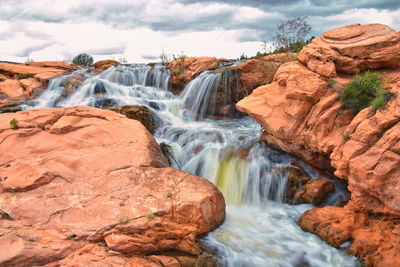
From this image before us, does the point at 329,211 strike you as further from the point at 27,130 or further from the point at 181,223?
the point at 27,130

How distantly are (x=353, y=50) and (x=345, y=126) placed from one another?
2.28 metres

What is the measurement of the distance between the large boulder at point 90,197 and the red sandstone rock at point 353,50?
5.02 metres

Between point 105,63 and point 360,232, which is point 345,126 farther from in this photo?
point 105,63

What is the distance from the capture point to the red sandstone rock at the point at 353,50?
729 cm

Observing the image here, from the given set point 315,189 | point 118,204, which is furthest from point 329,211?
point 118,204

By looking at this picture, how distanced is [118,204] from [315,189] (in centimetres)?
525

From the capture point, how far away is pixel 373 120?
5949 mm

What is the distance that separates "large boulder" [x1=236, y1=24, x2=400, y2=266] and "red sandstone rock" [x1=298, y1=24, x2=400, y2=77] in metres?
0.02

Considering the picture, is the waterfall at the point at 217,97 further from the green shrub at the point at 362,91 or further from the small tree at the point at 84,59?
the small tree at the point at 84,59

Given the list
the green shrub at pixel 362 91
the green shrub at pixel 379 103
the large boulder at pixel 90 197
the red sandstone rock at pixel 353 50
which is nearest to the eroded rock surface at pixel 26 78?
the large boulder at pixel 90 197

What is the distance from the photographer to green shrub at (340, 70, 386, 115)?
682 centimetres

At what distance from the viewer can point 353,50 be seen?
25.1 ft

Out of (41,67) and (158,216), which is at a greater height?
(41,67)

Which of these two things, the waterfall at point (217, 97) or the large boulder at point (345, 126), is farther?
the waterfall at point (217, 97)
